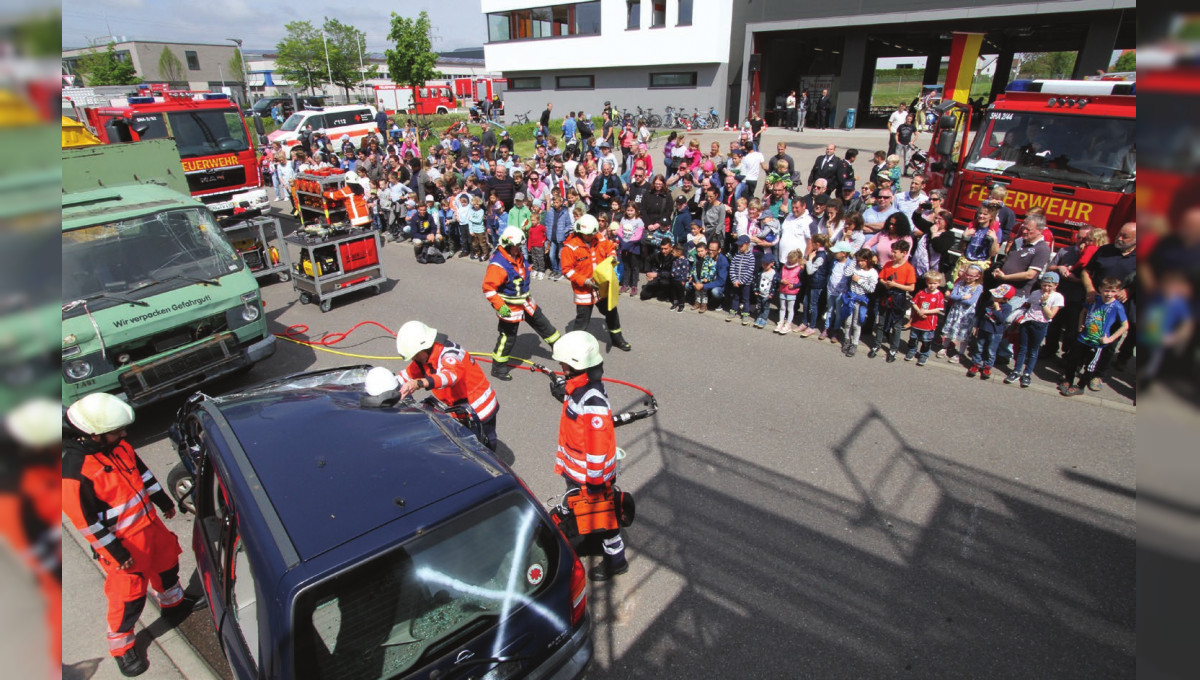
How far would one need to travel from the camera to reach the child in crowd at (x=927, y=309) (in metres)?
7.57

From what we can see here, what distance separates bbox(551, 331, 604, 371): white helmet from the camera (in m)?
4.25

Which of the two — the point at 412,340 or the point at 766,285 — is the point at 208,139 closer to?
the point at 412,340

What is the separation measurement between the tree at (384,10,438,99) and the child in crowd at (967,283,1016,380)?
38.0 metres

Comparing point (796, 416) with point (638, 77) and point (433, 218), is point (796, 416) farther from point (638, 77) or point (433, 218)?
point (638, 77)

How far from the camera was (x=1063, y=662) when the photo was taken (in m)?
3.96

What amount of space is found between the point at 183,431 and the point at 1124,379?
998 centimetres

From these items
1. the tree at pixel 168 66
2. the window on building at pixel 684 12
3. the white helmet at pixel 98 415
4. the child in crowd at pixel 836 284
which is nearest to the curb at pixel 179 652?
the white helmet at pixel 98 415

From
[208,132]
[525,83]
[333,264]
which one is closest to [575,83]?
[525,83]

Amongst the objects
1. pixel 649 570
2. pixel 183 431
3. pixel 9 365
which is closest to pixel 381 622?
pixel 649 570

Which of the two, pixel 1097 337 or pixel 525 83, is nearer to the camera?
pixel 1097 337

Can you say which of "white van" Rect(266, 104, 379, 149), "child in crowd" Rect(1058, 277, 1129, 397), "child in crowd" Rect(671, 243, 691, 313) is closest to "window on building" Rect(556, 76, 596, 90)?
"white van" Rect(266, 104, 379, 149)

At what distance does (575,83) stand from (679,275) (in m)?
27.5

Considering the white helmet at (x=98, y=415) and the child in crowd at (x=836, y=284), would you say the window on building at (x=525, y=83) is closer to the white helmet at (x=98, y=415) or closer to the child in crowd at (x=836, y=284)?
the child in crowd at (x=836, y=284)

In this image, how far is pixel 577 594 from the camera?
349 cm
